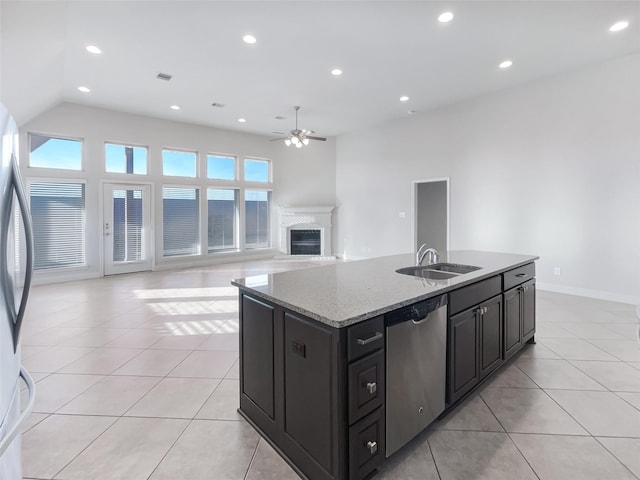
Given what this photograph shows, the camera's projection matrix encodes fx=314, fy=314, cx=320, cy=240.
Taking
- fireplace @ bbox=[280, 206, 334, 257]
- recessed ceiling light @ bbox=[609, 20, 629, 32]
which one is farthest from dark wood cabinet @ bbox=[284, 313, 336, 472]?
fireplace @ bbox=[280, 206, 334, 257]

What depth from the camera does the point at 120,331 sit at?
3.48 metres

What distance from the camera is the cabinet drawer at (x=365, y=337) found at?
4.34ft

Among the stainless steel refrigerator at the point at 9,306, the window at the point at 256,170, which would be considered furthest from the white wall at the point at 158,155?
the stainless steel refrigerator at the point at 9,306

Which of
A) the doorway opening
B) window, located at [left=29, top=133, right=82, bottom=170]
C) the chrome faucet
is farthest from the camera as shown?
the doorway opening

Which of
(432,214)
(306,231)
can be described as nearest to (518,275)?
(432,214)

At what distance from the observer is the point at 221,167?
827 cm

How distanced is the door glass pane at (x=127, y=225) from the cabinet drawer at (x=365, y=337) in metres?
7.02

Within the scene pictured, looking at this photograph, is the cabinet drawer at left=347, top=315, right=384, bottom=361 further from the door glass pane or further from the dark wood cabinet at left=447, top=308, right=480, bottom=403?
the door glass pane

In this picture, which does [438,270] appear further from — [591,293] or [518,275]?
[591,293]

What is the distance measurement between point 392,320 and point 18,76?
533 centimetres

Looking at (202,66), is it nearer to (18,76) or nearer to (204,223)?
(18,76)

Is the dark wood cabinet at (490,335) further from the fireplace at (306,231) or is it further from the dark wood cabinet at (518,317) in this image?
the fireplace at (306,231)

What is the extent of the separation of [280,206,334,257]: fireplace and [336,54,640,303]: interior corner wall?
7.77 ft

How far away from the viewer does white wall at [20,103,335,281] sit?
604 cm
